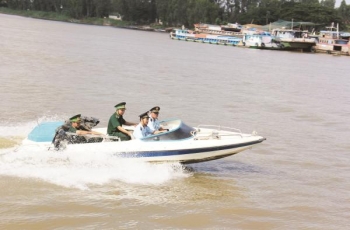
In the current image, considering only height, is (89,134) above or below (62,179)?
above

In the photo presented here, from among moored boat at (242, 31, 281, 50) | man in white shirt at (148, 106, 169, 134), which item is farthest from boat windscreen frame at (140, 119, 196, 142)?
moored boat at (242, 31, 281, 50)

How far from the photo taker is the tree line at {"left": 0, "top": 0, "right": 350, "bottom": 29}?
110062mm

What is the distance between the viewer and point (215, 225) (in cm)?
921

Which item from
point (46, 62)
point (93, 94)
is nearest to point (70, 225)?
point (93, 94)

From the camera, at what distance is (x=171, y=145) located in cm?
1115

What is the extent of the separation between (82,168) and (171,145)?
2.07m

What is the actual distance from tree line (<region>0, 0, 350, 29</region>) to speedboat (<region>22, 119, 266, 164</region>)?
335 ft

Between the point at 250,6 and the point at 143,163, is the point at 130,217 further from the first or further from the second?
the point at 250,6

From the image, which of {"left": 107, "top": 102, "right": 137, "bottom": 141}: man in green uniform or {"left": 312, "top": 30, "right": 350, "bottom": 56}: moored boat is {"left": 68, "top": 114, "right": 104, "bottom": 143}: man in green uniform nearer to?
{"left": 107, "top": 102, "right": 137, "bottom": 141}: man in green uniform

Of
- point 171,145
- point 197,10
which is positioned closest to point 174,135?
point 171,145

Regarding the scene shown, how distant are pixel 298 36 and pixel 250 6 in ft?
174

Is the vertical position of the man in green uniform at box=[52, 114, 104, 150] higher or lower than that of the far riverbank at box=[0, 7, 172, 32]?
lower

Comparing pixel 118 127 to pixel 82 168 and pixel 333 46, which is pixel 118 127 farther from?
pixel 333 46

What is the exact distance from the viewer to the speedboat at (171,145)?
11.1 m
